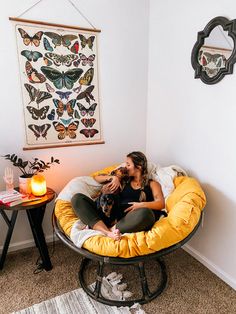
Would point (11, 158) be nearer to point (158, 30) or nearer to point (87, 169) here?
point (87, 169)

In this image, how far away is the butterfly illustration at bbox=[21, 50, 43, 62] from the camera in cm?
201

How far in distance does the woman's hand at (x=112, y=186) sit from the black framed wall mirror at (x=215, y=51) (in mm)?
1082

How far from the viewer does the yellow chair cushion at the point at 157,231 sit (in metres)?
1.45

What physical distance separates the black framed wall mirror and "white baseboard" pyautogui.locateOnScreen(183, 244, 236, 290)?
1.48m

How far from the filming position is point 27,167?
7.20ft

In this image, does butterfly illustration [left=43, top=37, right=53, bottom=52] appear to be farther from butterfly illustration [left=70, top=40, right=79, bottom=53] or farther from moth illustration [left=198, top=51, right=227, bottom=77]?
moth illustration [left=198, top=51, right=227, bottom=77]

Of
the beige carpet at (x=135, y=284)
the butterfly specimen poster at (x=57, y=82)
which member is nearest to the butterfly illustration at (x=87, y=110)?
the butterfly specimen poster at (x=57, y=82)

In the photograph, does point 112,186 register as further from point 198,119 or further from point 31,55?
point 31,55

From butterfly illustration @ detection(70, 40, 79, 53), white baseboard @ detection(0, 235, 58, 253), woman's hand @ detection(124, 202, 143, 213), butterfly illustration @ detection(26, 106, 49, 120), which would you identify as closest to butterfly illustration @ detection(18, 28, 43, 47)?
butterfly illustration @ detection(70, 40, 79, 53)

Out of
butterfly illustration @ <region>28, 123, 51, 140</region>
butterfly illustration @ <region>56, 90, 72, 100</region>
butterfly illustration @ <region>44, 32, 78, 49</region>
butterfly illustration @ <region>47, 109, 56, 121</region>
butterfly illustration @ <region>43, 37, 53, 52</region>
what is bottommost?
butterfly illustration @ <region>28, 123, 51, 140</region>

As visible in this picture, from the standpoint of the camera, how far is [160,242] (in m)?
1.47

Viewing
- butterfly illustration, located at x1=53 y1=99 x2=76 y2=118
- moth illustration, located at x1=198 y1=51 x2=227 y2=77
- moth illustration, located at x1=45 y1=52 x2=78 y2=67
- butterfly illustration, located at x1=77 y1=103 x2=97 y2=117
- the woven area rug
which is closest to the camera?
the woven area rug

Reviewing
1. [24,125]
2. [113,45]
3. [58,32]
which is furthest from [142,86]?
[24,125]

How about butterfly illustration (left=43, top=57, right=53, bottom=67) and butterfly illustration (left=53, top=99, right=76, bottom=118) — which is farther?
butterfly illustration (left=53, top=99, right=76, bottom=118)
